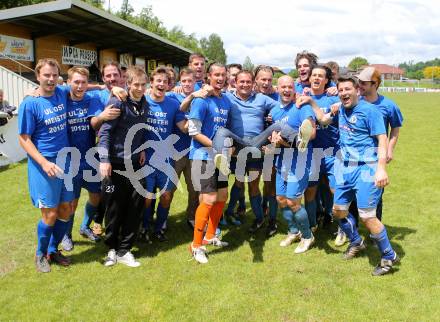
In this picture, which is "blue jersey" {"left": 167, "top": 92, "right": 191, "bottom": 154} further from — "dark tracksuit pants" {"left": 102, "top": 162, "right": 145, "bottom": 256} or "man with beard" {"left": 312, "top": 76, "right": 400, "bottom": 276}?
"man with beard" {"left": 312, "top": 76, "right": 400, "bottom": 276}

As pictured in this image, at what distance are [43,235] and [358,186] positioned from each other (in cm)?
335

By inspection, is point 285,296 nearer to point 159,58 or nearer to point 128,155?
point 128,155

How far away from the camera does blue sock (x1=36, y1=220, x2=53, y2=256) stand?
4.35 meters

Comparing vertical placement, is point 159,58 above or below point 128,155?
above

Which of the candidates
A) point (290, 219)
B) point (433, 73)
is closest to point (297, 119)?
point (290, 219)

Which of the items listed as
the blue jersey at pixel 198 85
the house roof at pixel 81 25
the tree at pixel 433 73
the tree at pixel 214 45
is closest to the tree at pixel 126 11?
the house roof at pixel 81 25

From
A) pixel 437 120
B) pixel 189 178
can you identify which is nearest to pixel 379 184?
pixel 189 178


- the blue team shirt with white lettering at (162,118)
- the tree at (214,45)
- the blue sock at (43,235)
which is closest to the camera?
the blue sock at (43,235)

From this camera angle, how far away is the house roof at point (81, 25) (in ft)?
39.5

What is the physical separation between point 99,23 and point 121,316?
13342 mm

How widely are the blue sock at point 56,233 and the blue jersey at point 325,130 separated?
10.1ft

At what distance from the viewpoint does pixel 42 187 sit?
418 cm

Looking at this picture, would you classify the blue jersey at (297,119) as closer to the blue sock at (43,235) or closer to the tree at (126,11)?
the blue sock at (43,235)

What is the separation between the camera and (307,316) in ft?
11.5
